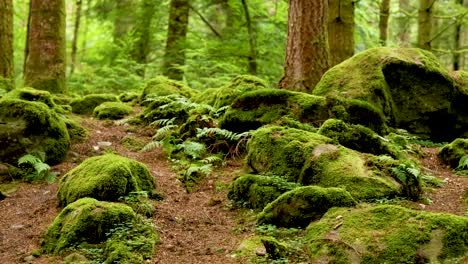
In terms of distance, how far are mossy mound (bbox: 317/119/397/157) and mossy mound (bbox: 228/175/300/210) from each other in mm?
1300

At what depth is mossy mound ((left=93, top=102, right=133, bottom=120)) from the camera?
1001 cm

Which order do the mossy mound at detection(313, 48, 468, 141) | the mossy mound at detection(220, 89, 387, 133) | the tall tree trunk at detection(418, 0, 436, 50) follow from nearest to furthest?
the mossy mound at detection(220, 89, 387, 133) → the mossy mound at detection(313, 48, 468, 141) → the tall tree trunk at detection(418, 0, 436, 50)

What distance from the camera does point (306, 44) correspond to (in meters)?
8.60

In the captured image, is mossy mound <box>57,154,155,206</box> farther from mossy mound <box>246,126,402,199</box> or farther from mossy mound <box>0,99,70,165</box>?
mossy mound <box>246,126,402,199</box>

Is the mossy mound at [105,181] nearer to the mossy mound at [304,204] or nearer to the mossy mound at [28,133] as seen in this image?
the mossy mound at [28,133]

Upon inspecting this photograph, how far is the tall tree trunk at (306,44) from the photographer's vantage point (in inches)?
337

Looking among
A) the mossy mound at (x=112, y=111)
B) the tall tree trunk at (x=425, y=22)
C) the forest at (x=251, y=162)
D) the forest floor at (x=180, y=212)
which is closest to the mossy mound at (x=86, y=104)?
the forest at (x=251, y=162)

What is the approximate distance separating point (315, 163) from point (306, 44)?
3389 millimetres

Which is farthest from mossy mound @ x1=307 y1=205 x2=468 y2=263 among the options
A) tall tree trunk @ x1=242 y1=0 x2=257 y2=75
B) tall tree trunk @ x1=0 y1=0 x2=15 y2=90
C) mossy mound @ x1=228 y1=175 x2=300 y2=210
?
tall tree trunk @ x1=242 y1=0 x2=257 y2=75

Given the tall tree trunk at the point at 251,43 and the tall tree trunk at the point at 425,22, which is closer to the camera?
the tall tree trunk at the point at 251,43

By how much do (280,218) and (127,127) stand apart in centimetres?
498

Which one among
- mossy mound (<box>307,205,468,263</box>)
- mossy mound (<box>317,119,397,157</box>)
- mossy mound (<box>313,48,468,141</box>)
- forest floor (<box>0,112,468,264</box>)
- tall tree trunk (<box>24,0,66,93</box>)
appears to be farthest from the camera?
tall tree trunk (<box>24,0,66,93</box>)

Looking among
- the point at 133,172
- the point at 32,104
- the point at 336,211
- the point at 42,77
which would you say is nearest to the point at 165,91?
the point at 42,77

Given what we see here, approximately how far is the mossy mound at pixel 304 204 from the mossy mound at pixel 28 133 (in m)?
3.68
